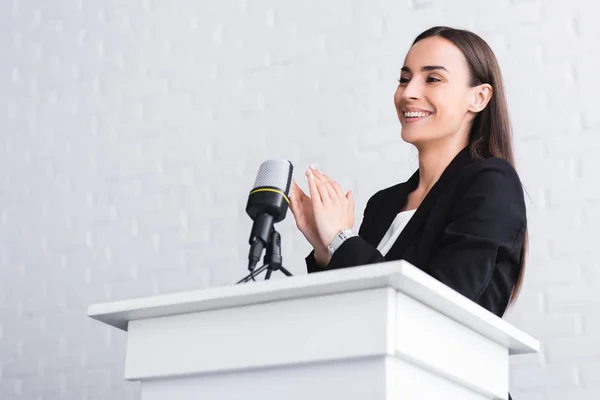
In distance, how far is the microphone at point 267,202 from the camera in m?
1.49

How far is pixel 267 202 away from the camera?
153cm

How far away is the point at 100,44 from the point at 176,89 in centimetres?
46

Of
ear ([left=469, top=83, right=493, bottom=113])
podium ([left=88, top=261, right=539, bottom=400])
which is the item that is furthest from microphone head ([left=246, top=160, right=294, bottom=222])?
ear ([left=469, top=83, right=493, bottom=113])

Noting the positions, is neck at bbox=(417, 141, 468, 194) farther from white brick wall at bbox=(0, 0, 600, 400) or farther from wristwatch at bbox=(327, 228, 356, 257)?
white brick wall at bbox=(0, 0, 600, 400)

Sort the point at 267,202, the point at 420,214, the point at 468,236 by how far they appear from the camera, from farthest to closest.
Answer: the point at 420,214 < the point at 468,236 < the point at 267,202

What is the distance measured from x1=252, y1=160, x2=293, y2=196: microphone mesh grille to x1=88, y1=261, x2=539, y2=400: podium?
29 centimetres

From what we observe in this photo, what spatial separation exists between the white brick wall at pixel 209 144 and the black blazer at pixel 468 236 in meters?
0.78

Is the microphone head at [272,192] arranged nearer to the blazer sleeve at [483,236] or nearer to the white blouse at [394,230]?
the blazer sleeve at [483,236]

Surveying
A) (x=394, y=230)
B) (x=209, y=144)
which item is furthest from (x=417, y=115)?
(x=209, y=144)

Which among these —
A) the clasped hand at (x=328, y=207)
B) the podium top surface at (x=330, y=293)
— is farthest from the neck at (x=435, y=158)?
the podium top surface at (x=330, y=293)

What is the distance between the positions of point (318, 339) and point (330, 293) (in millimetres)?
63

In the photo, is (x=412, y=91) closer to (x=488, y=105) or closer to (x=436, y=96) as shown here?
(x=436, y=96)

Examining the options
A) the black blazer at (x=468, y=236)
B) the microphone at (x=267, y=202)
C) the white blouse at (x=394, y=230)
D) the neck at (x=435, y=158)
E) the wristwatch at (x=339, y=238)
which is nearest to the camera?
the microphone at (x=267, y=202)

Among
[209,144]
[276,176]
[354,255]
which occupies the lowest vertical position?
[354,255]
